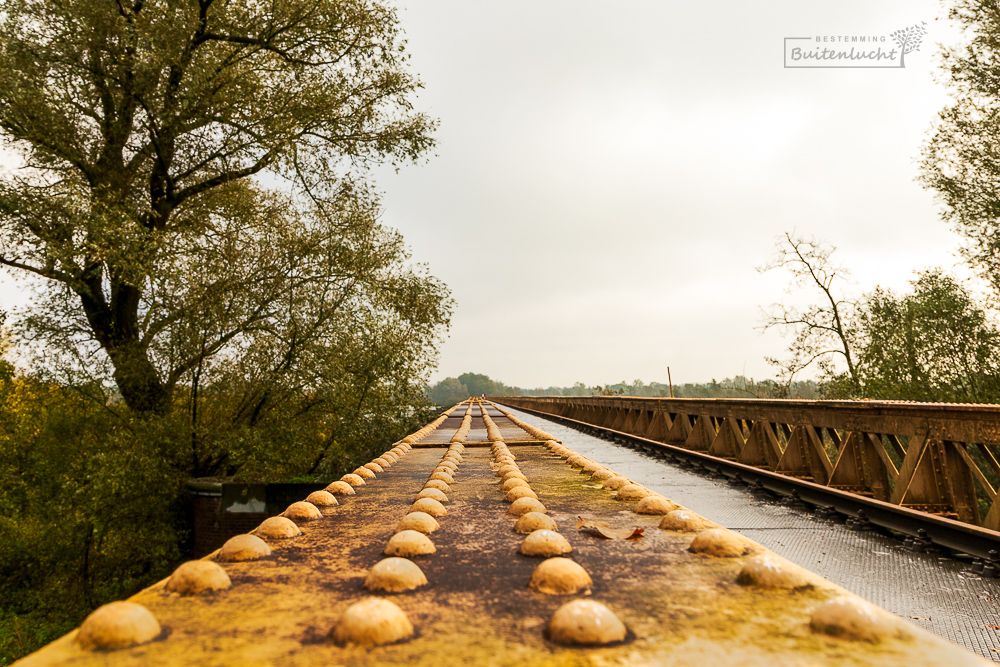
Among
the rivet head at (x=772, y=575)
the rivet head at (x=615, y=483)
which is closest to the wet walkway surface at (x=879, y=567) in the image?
the rivet head at (x=615, y=483)

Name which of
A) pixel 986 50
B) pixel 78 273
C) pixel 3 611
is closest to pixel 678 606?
pixel 78 273

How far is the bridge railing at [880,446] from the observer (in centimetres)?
448

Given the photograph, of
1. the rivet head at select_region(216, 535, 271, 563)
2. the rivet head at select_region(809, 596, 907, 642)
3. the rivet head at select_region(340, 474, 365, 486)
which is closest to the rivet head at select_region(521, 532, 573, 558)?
the rivet head at select_region(809, 596, 907, 642)

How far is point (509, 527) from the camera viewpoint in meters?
2.72

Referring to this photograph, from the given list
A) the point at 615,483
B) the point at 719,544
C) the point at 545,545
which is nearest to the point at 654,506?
the point at 615,483

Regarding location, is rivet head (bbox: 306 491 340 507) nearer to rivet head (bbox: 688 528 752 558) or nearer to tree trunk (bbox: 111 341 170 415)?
rivet head (bbox: 688 528 752 558)

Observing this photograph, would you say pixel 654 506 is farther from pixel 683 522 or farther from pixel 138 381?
pixel 138 381

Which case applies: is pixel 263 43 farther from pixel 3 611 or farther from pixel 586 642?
pixel 3 611

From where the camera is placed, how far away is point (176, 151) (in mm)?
15141

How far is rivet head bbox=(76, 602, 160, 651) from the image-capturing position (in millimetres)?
1323

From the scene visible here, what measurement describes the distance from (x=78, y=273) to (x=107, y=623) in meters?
14.5

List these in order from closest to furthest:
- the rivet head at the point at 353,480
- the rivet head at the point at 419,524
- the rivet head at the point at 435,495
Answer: the rivet head at the point at 419,524 → the rivet head at the point at 435,495 → the rivet head at the point at 353,480

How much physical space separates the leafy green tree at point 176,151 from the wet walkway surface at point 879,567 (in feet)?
38.6

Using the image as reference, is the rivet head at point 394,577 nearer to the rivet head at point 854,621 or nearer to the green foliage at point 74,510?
the rivet head at point 854,621
